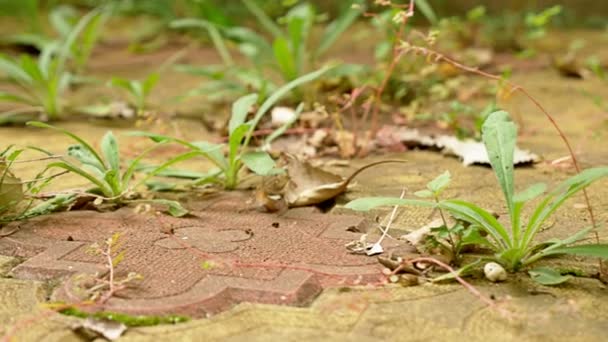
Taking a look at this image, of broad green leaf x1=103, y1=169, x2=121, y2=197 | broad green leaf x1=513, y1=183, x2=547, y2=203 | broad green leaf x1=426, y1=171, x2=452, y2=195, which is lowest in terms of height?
broad green leaf x1=103, y1=169, x2=121, y2=197

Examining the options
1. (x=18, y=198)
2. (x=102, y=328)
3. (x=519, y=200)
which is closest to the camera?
(x=102, y=328)

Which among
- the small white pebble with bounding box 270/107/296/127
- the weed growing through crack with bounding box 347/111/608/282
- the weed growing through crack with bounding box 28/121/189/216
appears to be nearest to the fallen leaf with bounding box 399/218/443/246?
the weed growing through crack with bounding box 347/111/608/282

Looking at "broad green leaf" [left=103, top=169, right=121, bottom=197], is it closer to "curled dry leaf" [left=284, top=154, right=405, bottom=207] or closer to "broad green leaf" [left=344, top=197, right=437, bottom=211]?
"curled dry leaf" [left=284, top=154, right=405, bottom=207]

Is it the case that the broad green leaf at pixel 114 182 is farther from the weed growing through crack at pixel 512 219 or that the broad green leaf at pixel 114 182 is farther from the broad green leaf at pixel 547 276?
the broad green leaf at pixel 547 276

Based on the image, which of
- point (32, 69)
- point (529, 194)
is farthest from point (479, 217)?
point (32, 69)

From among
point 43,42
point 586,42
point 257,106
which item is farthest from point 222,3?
point 257,106

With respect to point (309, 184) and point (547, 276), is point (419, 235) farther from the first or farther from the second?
point (309, 184)

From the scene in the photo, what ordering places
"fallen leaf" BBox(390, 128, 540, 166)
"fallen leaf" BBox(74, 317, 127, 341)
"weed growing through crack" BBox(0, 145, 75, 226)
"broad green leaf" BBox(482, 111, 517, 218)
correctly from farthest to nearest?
1. "fallen leaf" BBox(390, 128, 540, 166)
2. "weed growing through crack" BBox(0, 145, 75, 226)
3. "broad green leaf" BBox(482, 111, 517, 218)
4. "fallen leaf" BBox(74, 317, 127, 341)

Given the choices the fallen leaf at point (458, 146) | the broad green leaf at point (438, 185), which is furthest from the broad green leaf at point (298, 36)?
the broad green leaf at point (438, 185)
